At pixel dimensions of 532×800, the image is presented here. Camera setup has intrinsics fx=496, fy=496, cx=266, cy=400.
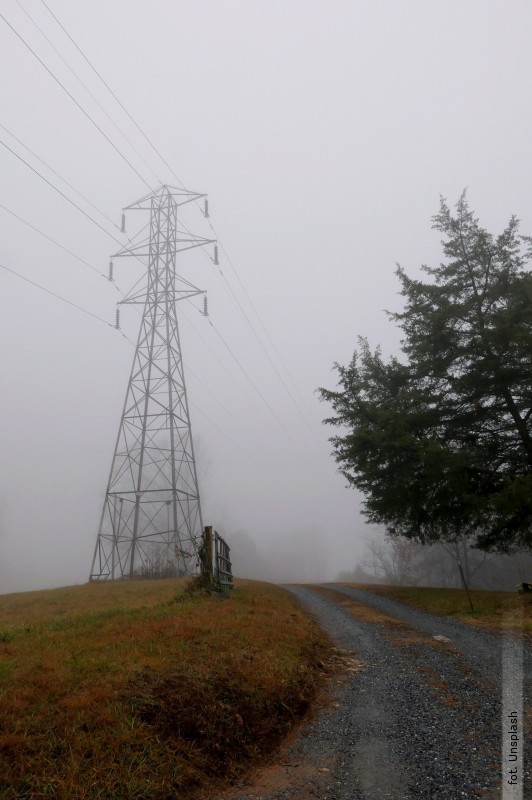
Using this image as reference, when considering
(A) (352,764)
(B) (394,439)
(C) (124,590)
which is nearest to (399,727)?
(A) (352,764)

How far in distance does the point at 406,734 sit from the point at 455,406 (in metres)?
14.8

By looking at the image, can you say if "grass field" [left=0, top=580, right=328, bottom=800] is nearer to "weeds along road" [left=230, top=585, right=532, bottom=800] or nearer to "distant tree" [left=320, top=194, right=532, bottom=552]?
"weeds along road" [left=230, top=585, right=532, bottom=800]

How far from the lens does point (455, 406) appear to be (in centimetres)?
1848

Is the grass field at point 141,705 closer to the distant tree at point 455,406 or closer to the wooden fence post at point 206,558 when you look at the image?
the wooden fence post at point 206,558

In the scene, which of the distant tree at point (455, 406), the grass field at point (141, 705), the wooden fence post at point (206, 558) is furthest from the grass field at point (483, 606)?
the wooden fence post at point (206, 558)

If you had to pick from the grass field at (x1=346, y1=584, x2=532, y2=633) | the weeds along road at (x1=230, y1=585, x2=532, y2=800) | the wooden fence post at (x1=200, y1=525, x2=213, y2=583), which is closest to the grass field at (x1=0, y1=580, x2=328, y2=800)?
the weeds along road at (x1=230, y1=585, x2=532, y2=800)

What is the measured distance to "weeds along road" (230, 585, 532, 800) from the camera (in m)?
4.18

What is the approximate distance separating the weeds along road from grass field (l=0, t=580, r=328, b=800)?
1.46 feet

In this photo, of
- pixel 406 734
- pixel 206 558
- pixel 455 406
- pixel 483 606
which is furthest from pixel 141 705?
pixel 455 406

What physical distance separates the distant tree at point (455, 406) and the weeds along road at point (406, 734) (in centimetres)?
792

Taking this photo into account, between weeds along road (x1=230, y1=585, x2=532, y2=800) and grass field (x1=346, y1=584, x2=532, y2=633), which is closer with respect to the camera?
weeds along road (x1=230, y1=585, x2=532, y2=800)

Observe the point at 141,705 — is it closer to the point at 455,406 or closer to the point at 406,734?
the point at 406,734

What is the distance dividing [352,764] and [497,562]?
4271cm

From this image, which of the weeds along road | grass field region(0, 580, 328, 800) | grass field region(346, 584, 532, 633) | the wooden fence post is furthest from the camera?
the wooden fence post
